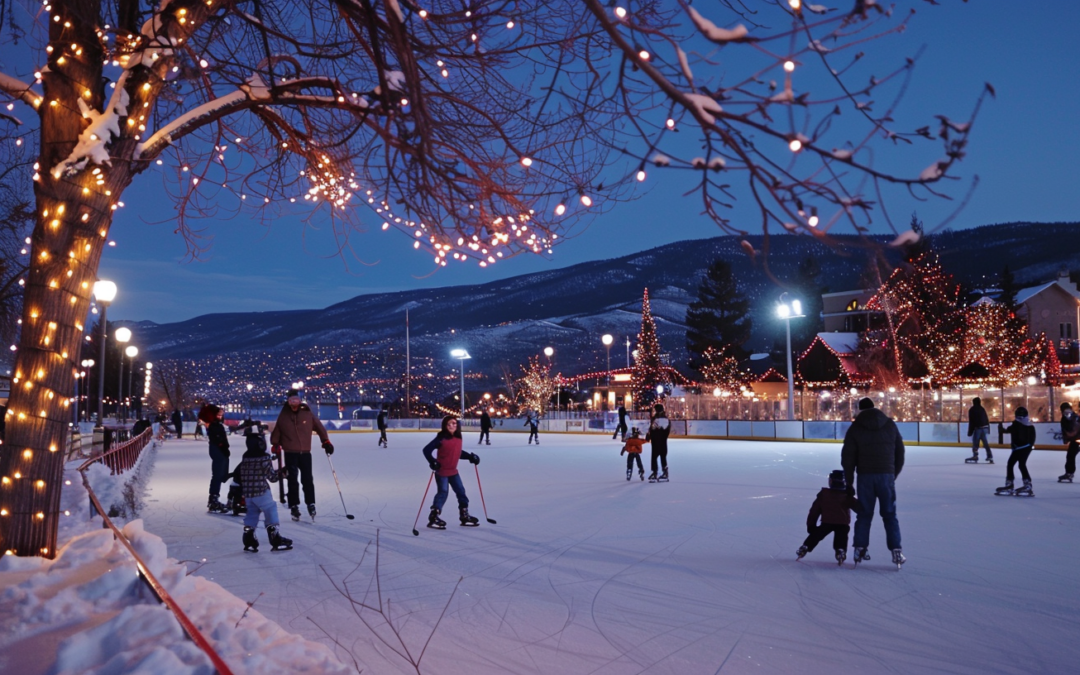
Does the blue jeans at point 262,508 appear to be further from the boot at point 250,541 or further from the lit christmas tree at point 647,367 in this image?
the lit christmas tree at point 647,367

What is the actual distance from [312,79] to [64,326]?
114 inches

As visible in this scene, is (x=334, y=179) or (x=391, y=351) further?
(x=391, y=351)

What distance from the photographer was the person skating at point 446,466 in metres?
10.5

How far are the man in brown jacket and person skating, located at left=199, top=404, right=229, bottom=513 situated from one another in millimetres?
1617

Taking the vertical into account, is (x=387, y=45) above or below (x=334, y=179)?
above

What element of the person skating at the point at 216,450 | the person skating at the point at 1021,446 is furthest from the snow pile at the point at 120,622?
the person skating at the point at 1021,446

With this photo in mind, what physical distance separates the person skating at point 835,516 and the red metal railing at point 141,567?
5493mm

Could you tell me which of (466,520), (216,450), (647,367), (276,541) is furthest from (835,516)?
(647,367)

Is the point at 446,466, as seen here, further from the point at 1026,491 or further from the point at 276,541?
the point at 1026,491

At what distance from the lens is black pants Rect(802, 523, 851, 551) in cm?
786

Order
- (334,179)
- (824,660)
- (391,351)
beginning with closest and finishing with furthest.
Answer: (824,660)
(334,179)
(391,351)

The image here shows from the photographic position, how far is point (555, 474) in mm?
18625

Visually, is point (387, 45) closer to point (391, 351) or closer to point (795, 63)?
point (795, 63)

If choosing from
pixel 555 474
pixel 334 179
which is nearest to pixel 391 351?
pixel 555 474
